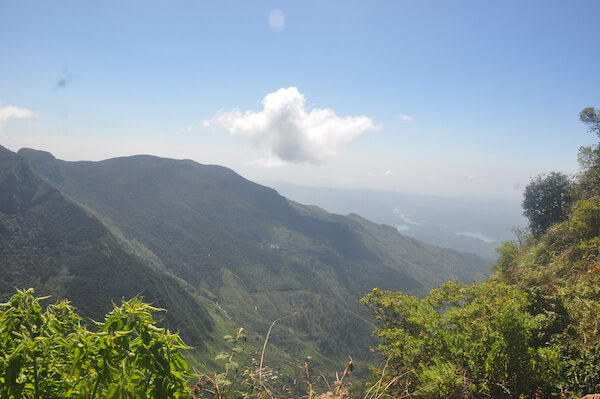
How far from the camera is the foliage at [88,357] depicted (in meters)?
2.46

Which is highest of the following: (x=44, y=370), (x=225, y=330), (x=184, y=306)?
(x=44, y=370)

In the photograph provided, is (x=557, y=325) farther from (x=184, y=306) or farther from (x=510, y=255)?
(x=184, y=306)

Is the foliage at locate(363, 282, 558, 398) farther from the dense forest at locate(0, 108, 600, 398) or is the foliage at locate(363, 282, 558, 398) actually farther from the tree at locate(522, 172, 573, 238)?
the tree at locate(522, 172, 573, 238)

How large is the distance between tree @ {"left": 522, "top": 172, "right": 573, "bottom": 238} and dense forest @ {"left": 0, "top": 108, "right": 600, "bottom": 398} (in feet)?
57.8

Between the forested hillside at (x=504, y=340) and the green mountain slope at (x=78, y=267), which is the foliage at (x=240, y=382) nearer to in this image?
the forested hillside at (x=504, y=340)

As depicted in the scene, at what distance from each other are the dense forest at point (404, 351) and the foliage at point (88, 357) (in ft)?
0.03

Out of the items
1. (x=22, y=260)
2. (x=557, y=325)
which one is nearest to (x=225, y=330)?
(x=22, y=260)

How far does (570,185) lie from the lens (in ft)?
117

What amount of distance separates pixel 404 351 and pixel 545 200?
37506 mm

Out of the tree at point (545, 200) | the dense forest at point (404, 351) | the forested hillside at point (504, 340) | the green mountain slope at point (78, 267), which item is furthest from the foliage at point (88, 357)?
the green mountain slope at point (78, 267)

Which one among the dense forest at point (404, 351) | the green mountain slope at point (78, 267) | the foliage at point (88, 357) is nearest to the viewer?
the foliage at point (88, 357)

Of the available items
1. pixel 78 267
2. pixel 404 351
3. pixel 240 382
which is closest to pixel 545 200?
pixel 404 351

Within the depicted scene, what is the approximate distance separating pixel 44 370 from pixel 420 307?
14.4 meters

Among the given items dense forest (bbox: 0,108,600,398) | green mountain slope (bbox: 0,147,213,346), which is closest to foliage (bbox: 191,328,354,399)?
dense forest (bbox: 0,108,600,398)
